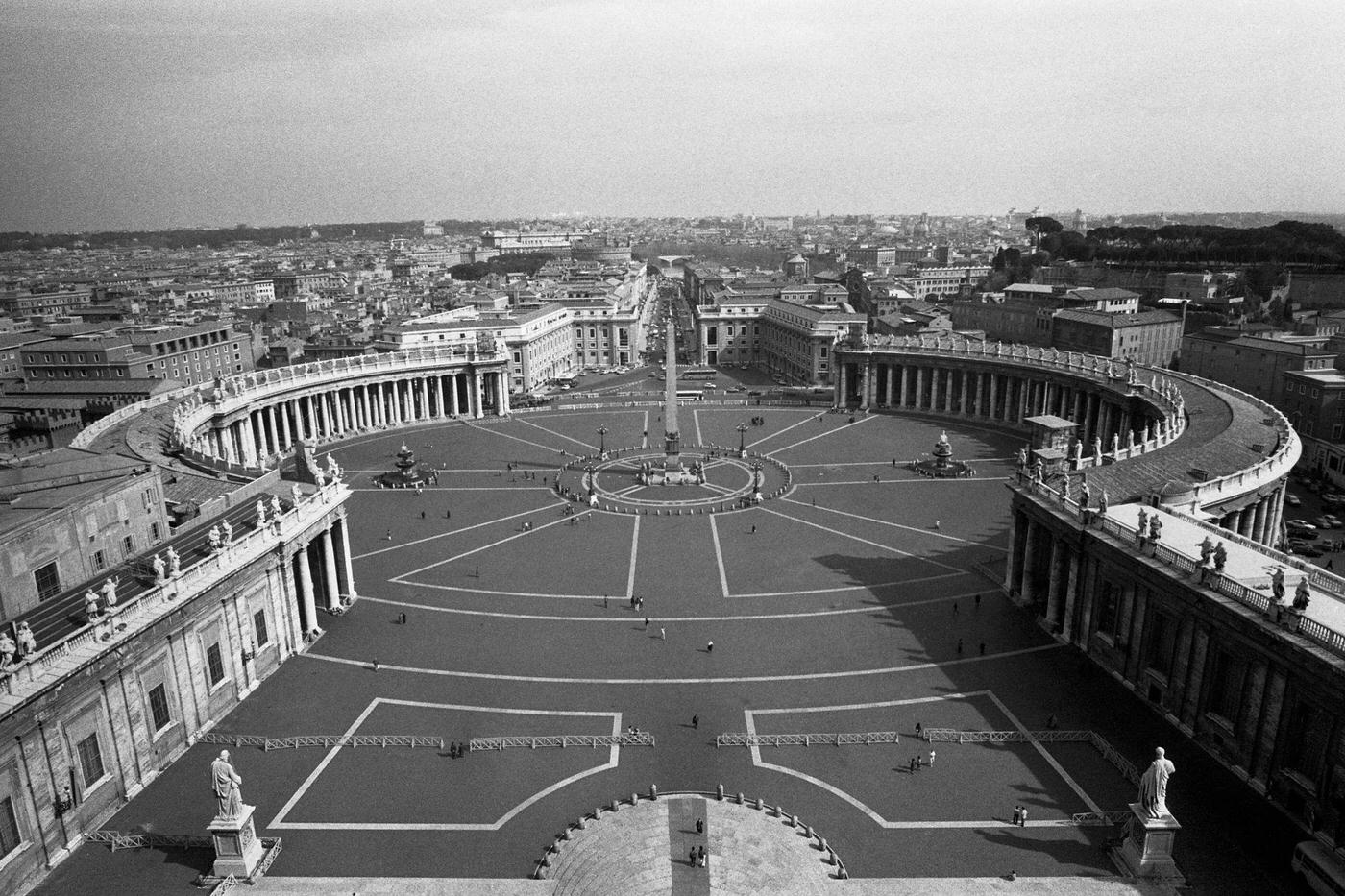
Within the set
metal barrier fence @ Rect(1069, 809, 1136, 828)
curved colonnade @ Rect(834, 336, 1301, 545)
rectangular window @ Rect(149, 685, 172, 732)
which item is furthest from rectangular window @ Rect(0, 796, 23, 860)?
curved colonnade @ Rect(834, 336, 1301, 545)

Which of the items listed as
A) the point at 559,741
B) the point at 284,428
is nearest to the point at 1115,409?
the point at 559,741

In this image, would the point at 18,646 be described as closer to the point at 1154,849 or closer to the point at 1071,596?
the point at 1154,849

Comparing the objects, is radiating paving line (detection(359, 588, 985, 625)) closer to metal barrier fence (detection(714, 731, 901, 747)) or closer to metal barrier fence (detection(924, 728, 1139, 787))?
metal barrier fence (detection(714, 731, 901, 747))

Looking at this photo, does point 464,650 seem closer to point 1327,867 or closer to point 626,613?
point 626,613

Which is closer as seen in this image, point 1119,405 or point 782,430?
point 1119,405

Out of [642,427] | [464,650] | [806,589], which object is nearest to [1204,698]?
[806,589]

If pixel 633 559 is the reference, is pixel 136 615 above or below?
above
